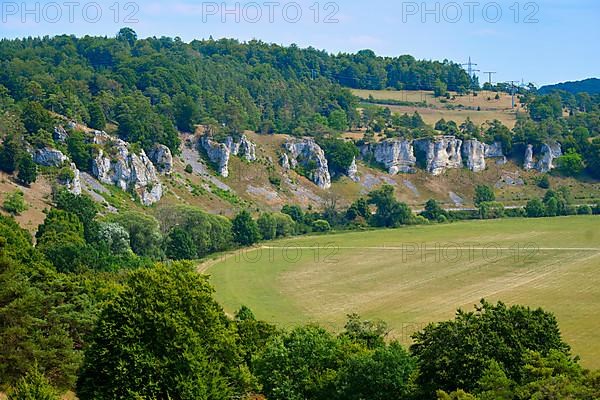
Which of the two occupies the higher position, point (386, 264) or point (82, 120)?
point (82, 120)

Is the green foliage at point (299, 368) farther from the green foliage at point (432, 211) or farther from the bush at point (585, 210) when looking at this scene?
the bush at point (585, 210)

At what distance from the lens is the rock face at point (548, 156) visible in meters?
170

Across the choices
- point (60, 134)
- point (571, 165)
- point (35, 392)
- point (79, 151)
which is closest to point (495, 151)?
point (571, 165)

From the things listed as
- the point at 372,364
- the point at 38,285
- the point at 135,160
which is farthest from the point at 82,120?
the point at 372,364

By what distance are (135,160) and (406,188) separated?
57.2 meters

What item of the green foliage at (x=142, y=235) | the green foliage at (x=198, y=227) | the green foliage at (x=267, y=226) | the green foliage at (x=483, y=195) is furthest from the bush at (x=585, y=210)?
the green foliage at (x=142, y=235)

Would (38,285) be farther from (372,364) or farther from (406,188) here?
(406,188)

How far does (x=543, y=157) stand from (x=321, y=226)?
6467 centimetres

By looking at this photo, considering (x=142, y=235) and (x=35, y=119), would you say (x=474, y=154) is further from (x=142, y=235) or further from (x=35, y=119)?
(x=142, y=235)

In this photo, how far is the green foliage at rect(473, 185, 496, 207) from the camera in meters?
154

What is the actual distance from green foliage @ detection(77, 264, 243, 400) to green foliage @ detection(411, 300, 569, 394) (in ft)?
26.5

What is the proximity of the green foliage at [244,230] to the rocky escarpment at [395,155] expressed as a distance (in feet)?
194

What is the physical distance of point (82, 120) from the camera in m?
131

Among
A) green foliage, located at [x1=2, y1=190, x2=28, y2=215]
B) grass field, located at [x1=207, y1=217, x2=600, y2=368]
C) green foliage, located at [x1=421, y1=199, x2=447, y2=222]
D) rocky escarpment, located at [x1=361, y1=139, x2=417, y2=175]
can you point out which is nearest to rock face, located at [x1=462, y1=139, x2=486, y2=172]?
rocky escarpment, located at [x1=361, y1=139, x2=417, y2=175]
